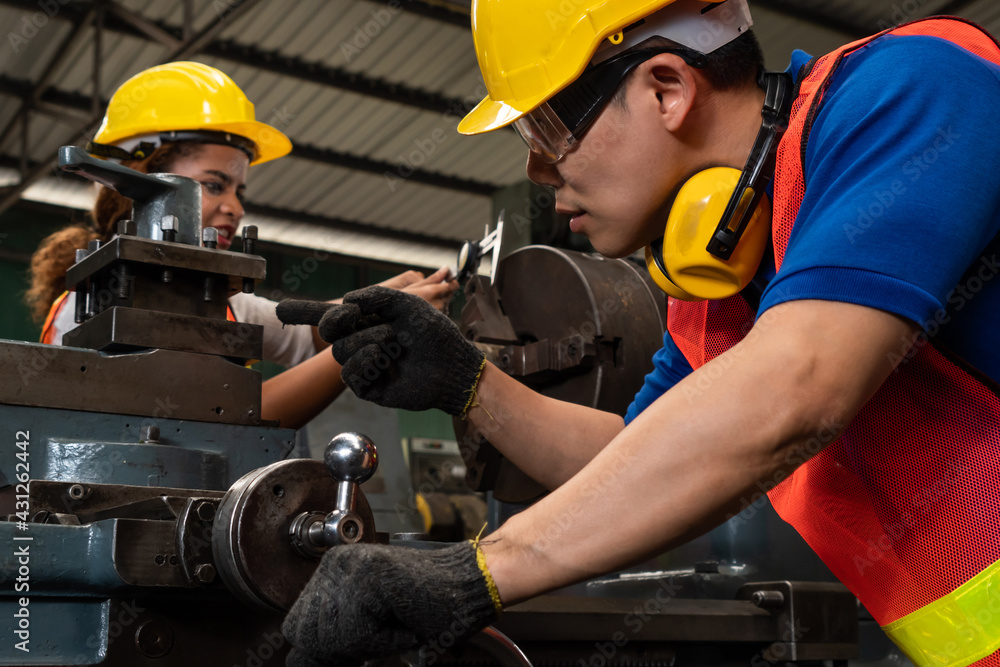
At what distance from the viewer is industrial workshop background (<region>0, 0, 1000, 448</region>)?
5.22m

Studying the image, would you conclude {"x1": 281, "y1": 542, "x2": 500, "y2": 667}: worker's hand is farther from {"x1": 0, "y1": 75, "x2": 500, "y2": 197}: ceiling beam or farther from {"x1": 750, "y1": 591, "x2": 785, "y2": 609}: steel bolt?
{"x1": 0, "y1": 75, "x2": 500, "y2": 197}: ceiling beam

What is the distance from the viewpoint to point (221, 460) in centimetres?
123

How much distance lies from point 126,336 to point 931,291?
0.95 m

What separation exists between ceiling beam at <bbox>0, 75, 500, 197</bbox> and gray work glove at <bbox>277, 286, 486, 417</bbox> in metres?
5.28

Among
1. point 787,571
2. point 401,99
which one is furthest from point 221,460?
point 401,99

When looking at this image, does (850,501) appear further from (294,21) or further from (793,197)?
(294,21)

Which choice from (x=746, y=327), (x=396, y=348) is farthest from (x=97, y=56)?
(x=746, y=327)

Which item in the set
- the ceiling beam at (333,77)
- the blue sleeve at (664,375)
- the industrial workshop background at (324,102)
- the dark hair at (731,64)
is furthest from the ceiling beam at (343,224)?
the dark hair at (731,64)

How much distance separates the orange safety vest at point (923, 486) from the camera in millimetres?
878

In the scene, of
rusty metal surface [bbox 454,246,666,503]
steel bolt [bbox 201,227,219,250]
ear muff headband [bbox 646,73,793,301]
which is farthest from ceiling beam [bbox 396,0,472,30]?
ear muff headband [bbox 646,73,793,301]

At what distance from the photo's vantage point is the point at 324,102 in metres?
6.13

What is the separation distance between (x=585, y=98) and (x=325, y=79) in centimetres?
510

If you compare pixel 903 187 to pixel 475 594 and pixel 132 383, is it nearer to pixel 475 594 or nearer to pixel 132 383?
pixel 475 594

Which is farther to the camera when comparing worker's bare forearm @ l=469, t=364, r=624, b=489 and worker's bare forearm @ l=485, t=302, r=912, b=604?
worker's bare forearm @ l=469, t=364, r=624, b=489
